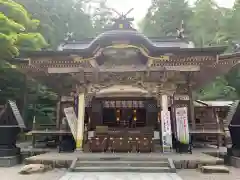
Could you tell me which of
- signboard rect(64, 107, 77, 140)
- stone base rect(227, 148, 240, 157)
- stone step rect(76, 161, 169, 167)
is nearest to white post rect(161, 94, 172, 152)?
stone step rect(76, 161, 169, 167)

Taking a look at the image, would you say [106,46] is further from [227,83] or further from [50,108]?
[227,83]

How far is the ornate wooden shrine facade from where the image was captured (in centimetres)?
1102

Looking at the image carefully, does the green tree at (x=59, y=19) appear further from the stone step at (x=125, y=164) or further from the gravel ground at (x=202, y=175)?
the gravel ground at (x=202, y=175)

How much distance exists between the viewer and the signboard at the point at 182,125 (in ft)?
36.4

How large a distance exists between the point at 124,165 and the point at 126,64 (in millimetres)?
4988

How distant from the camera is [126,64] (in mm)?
11891

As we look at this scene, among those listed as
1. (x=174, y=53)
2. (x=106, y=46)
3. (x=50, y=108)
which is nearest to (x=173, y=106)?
(x=174, y=53)

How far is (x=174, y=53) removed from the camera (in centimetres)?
1119

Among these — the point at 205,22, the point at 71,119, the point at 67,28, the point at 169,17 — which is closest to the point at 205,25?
the point at 205,22

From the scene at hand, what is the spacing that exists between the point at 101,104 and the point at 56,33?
1604 cm

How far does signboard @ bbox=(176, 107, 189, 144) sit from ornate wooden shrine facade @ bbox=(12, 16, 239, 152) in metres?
0.66

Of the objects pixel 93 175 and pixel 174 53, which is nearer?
pixel 93 175

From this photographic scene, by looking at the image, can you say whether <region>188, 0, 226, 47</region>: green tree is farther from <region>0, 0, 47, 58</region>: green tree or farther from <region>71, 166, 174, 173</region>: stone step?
<region>71, 166, 174, 173</region>: stone step

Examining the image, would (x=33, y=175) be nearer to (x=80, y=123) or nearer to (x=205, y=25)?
(x=80, y=123)
